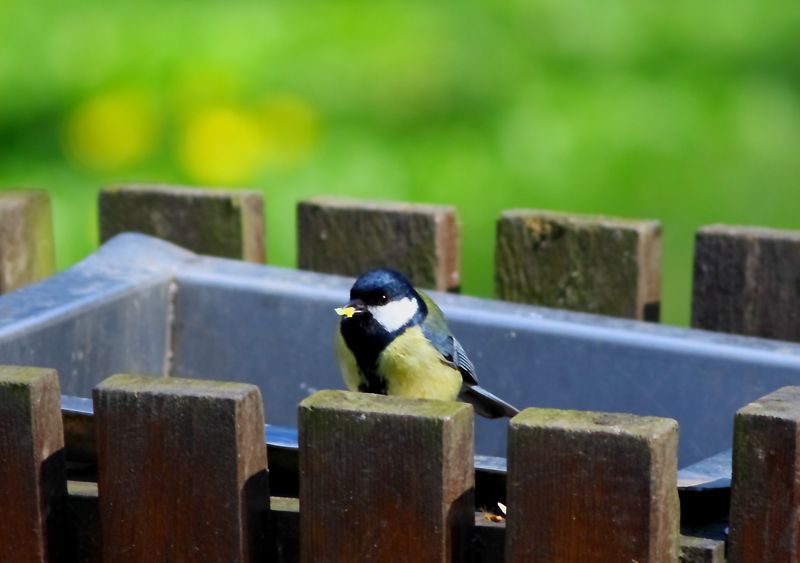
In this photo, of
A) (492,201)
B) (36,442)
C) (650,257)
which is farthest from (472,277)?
(36,442)

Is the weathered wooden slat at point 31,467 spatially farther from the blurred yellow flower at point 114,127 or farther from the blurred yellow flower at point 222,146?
the blurred yellow flower at point 114,127

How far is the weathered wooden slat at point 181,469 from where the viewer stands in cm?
163

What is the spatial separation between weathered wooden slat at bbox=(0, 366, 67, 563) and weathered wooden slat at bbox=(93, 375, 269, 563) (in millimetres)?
68

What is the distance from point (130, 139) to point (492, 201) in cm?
103

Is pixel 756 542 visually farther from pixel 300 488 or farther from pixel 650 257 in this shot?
pixel 650 257

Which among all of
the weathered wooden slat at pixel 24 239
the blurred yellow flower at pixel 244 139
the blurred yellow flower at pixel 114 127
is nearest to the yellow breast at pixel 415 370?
the weathered wooden slat at pixel 24 239

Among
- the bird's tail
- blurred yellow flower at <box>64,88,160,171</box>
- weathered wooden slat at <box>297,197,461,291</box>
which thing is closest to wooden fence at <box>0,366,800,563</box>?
the bird's tail

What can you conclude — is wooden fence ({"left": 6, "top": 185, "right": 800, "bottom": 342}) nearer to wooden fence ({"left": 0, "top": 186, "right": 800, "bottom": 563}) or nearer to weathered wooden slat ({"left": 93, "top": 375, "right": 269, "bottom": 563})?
wooden fence ({"left": 0, "top": 186, "right": 800, "bottom": 563})

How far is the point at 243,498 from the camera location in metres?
1.65

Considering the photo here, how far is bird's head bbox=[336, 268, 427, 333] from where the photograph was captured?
2393 mm

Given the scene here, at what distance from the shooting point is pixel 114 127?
4.38 metres

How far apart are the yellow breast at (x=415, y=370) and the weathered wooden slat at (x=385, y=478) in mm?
924

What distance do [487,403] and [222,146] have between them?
7.05 ft


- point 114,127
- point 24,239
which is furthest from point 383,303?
point 114,127
